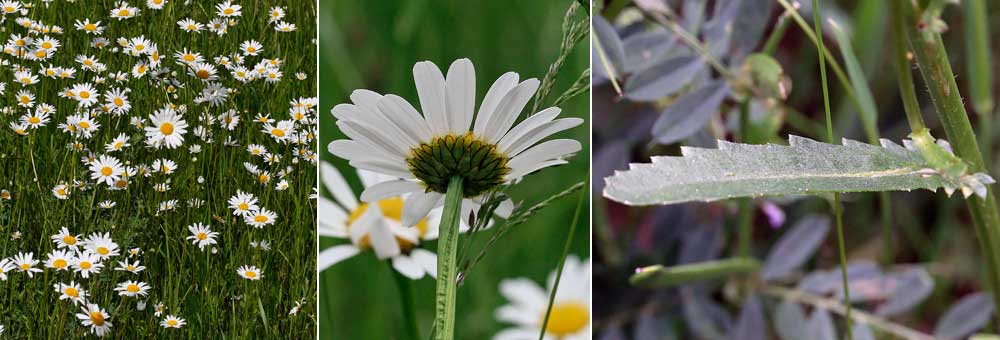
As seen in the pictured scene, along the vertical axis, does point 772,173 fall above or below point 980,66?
below

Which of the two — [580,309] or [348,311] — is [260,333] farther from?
[580,309]

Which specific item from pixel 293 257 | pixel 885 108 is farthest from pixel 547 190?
pixel 885 108

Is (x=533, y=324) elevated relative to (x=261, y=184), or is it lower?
lower

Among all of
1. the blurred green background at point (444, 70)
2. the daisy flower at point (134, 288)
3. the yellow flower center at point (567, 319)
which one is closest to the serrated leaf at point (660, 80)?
the blurred green background at point (444, 70)

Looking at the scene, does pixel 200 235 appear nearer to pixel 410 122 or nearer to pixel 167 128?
pixel 167 128

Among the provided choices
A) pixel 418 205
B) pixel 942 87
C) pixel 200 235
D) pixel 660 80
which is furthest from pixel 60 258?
pixel 942 87

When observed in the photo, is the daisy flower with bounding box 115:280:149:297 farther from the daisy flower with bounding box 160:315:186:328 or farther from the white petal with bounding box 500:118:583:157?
the white petal with bounding box 500:118:583:157
